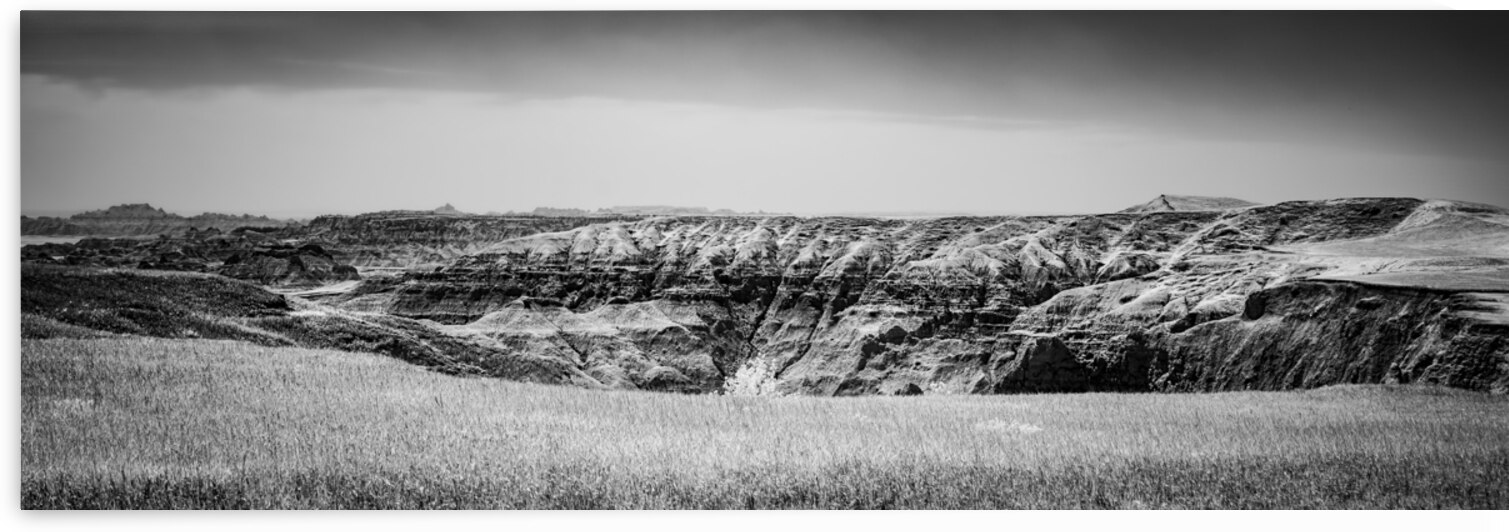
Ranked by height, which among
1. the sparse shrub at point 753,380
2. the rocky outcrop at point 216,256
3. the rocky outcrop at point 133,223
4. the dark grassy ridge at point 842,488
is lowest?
the sparse shrub at point 753,380

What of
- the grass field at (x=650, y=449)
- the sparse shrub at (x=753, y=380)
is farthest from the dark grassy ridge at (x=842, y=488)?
the sparse shrub at (x=753, y=380)

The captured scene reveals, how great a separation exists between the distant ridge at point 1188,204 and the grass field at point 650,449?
3.40 metres

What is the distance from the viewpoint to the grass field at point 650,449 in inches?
337

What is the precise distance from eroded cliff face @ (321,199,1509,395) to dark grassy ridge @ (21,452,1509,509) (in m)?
3.30

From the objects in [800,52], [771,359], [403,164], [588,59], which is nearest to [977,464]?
[800,52]

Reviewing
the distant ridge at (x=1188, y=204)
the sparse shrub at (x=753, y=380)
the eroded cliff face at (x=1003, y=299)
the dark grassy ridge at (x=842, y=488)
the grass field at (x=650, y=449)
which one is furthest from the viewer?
the sparse shrub at (x=753, y=380)

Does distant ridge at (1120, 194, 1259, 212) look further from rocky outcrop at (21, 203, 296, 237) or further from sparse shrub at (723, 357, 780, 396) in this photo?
rocky outcrop at (21, 203, 296, 237)

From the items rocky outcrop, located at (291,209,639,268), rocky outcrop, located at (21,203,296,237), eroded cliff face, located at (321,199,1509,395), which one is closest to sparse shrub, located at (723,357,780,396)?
eroded cliff face, located at (321,199,1509,395)

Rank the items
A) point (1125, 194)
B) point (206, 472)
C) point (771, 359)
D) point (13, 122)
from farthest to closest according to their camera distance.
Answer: point (771, 359) → point (1125, 194) → point (13, 122) → point (206, 472)

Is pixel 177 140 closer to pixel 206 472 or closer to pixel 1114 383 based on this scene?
pixel 206 472

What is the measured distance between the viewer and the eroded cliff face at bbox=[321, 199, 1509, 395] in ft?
39.2

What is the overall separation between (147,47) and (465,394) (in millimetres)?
5118

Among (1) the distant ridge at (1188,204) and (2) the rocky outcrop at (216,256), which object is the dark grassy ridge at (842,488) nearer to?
(2) the rocky outcrop at (216,256)

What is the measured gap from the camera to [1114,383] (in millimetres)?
14453
